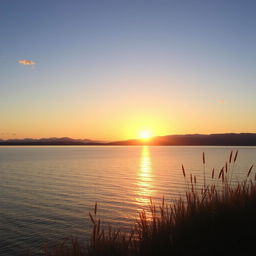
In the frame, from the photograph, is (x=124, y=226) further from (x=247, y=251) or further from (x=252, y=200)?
(x=247, y=251)

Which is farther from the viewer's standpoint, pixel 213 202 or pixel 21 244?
pixel 21 244

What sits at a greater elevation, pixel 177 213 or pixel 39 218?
pixel 177 213

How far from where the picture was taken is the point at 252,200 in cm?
821

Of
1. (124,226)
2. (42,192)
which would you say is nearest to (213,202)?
(124,226)

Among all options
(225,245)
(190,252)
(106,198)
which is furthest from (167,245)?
(106,198)

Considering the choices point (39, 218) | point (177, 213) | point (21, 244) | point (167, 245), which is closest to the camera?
point (167, 245)

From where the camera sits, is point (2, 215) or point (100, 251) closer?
point (100, 251)

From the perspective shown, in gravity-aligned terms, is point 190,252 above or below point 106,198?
above

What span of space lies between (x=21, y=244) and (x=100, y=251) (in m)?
8.61

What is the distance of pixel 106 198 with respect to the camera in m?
23.6

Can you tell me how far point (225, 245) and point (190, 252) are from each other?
2.60ft

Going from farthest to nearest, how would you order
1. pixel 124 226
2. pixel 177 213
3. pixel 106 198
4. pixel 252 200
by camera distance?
pixel 106 198 → pixel 124 226 → pixel 252 200 → pixel 177 213

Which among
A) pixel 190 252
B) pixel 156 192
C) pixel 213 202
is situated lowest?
pixel 156 192

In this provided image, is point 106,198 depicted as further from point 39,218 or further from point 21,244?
point 21,244
